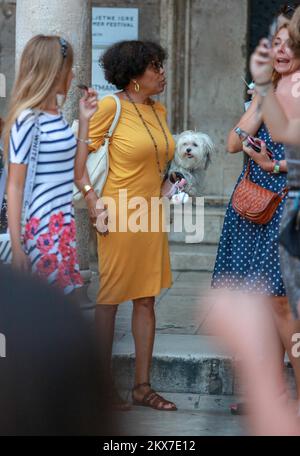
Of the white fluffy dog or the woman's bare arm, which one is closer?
the woman's bare arm

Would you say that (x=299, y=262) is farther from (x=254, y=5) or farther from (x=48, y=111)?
(x=254, y=5)

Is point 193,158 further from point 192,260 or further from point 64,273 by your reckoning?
point 192,260

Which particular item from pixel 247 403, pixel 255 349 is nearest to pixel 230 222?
pixel 255 349

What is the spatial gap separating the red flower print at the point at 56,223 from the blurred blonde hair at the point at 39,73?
0.34 metres

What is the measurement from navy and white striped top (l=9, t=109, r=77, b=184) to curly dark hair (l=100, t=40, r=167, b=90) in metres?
1.00

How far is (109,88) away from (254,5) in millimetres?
1428

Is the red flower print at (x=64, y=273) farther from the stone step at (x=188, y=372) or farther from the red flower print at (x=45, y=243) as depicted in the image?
the stone step at (x=188, y=372)

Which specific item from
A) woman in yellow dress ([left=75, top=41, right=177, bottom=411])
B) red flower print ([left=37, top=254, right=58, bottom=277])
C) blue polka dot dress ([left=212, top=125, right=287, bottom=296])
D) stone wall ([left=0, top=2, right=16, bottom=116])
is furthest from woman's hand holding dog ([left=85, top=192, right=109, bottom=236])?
stone wall ([left=0, top=2, right=16, bottom=116])

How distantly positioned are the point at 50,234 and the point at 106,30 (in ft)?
16.9

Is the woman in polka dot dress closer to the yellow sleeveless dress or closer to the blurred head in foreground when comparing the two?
the yellow sleeveless dress

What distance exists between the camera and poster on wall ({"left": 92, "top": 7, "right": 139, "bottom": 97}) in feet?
32.2

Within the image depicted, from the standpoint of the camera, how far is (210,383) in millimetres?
6461

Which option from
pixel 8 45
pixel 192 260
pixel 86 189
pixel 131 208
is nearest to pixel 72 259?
pixel 86 189
